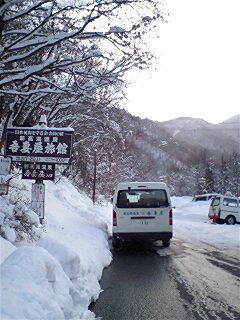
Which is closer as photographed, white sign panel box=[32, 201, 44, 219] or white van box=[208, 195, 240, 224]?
white sign panel box=[32, 201, 44, 219]

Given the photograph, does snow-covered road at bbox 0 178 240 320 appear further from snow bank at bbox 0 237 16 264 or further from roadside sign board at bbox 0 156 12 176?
roadside sign board at bbox 0 156 12 176

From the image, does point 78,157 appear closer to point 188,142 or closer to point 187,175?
point 187,175

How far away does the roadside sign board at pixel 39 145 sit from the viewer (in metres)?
11.2

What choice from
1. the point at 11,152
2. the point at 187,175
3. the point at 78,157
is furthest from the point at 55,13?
the point at 187,175

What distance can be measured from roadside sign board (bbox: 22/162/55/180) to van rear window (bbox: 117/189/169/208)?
3488mm

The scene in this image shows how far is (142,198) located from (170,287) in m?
5.90

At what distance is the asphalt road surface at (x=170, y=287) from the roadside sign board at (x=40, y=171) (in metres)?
2.64

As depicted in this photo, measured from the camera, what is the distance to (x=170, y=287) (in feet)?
28.8

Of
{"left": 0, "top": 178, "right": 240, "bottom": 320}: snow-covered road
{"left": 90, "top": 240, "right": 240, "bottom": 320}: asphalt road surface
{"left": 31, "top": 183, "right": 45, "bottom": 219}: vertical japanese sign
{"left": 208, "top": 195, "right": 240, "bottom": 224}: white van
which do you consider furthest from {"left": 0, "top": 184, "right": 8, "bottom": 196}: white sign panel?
{"left": 208, "top": 195, "right": 240, "bottom": 224}: white van

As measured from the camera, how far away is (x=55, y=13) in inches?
380

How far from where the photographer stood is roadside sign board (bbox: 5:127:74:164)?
441 inches

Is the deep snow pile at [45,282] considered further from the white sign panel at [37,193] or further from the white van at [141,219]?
the white van at [141,219]

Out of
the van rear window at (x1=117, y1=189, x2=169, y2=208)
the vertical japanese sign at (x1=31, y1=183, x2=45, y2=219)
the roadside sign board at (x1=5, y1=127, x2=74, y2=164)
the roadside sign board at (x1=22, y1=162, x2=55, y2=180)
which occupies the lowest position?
the van rear window at (x1=117, y1=189, x2=169, y2=208)

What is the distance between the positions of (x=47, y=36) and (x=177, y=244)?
29.2 ft
